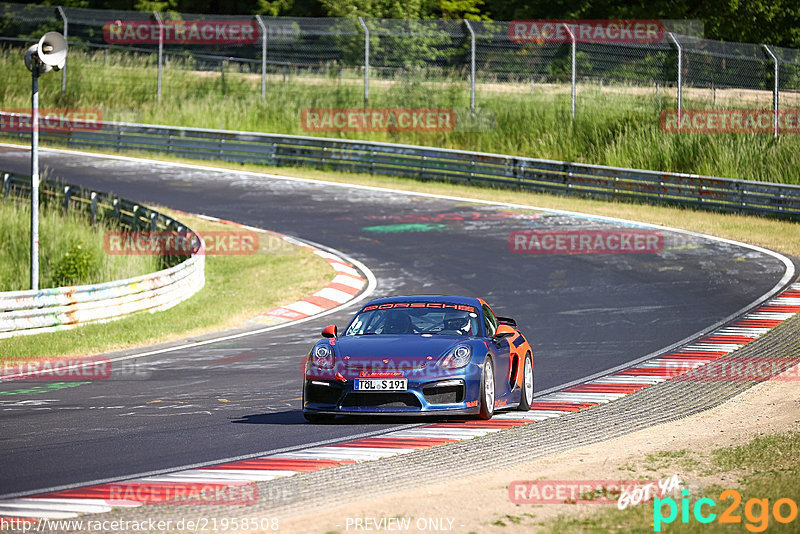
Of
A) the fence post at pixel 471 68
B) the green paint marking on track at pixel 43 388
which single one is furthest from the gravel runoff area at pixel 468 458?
the fence post at pixel 471 68

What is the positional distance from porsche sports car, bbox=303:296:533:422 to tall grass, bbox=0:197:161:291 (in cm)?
1208

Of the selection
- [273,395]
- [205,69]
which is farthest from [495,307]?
[205,69]

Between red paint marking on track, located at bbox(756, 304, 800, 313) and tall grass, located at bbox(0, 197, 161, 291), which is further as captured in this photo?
tall grass, located at bbox(0, 197, 161, 291)

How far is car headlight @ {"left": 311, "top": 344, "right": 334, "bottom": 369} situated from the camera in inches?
415

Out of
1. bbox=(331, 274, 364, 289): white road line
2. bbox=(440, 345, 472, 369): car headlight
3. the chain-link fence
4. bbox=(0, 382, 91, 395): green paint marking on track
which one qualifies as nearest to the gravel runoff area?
bbox=(440, 345, 472, 369): car headlight

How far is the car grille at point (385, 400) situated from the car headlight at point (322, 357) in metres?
0.41

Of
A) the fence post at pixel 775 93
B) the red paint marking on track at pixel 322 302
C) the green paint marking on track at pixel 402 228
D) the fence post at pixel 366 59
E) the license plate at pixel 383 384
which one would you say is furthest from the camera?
the fence post at pixel 366 59

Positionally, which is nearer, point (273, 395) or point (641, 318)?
point (273, 395)

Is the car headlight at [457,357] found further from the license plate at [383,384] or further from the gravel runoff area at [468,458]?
the gravel runoff area at [468,458]

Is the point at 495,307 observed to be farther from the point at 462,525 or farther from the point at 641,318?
the point at 462,525

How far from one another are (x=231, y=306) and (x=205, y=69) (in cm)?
2590

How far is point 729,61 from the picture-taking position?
30.5 meters

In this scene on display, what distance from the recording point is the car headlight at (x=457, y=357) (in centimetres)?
1040

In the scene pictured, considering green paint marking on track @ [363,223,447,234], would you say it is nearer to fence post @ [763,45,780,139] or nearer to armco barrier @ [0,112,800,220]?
armco barrier @ [0,112,800,220]
